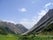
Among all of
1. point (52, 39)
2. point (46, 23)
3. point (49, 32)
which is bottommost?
point (52, 39)

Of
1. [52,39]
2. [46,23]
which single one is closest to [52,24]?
[46,23]

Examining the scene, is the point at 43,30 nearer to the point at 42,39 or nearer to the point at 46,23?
the point at 46,23

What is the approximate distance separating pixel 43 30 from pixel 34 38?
6065 mm

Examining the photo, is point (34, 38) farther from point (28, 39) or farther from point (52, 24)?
point (52, 24)

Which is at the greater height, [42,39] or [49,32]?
[49,32]

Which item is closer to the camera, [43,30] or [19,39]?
[19,39]

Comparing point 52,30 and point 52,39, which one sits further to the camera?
point 52,30

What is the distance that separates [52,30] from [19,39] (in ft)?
20.9

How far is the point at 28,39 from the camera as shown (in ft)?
39.4

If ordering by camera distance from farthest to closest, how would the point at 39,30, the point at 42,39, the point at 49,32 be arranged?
the point at 39,30, the point at 49,32, the point at 42,39

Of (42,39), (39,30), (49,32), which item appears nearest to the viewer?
(42,39)

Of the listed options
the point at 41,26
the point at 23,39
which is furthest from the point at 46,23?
the point at 23,39

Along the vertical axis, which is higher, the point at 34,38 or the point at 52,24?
the point at 52,24

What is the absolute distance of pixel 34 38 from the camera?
1200 cm
